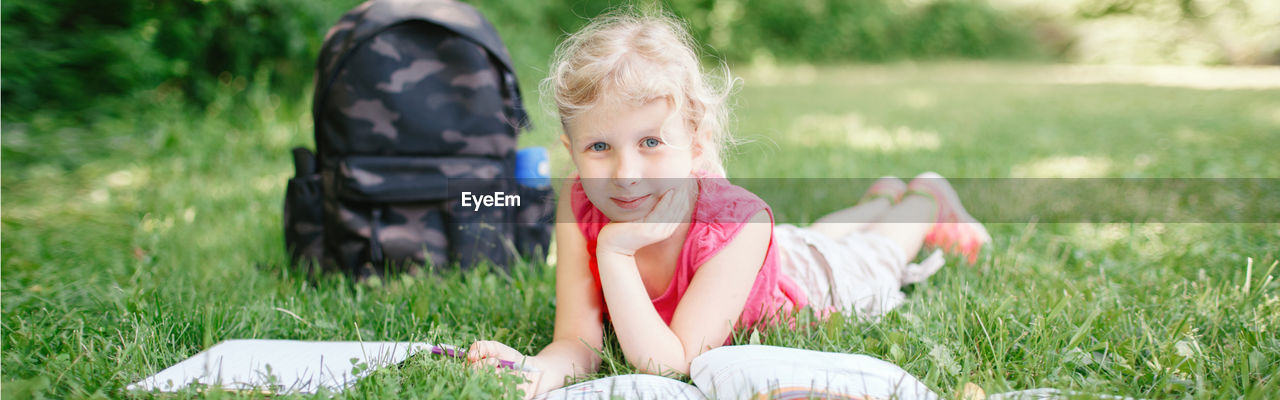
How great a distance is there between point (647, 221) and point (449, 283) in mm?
906

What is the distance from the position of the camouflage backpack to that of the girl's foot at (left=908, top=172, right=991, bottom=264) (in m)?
1.34

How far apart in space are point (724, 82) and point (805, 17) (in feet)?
49.6

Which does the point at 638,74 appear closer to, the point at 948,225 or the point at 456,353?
the point at 456,353

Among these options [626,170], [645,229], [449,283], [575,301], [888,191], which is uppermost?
[626,170]

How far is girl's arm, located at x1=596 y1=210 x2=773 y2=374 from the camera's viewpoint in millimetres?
1678

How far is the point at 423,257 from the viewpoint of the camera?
2510 mm

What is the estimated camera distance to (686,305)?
1730mm

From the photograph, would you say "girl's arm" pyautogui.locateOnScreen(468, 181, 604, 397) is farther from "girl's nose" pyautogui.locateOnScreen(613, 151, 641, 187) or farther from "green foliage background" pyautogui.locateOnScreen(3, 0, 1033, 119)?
"green foliage background" pyautogui.locateOnScreen(3, 0, 1033, 119)

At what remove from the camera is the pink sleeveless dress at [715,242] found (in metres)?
1.74

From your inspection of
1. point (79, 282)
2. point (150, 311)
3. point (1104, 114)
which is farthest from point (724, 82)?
point (1104, 114)

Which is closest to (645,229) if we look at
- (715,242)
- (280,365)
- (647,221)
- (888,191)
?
(647,221)

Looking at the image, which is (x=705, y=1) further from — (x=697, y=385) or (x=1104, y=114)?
(x=697, y=385)

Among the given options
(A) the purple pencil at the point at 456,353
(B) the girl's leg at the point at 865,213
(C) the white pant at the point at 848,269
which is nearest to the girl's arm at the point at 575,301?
(A) the purple pencil at the point at 456,353

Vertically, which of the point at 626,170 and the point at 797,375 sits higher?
the point at 626,170
